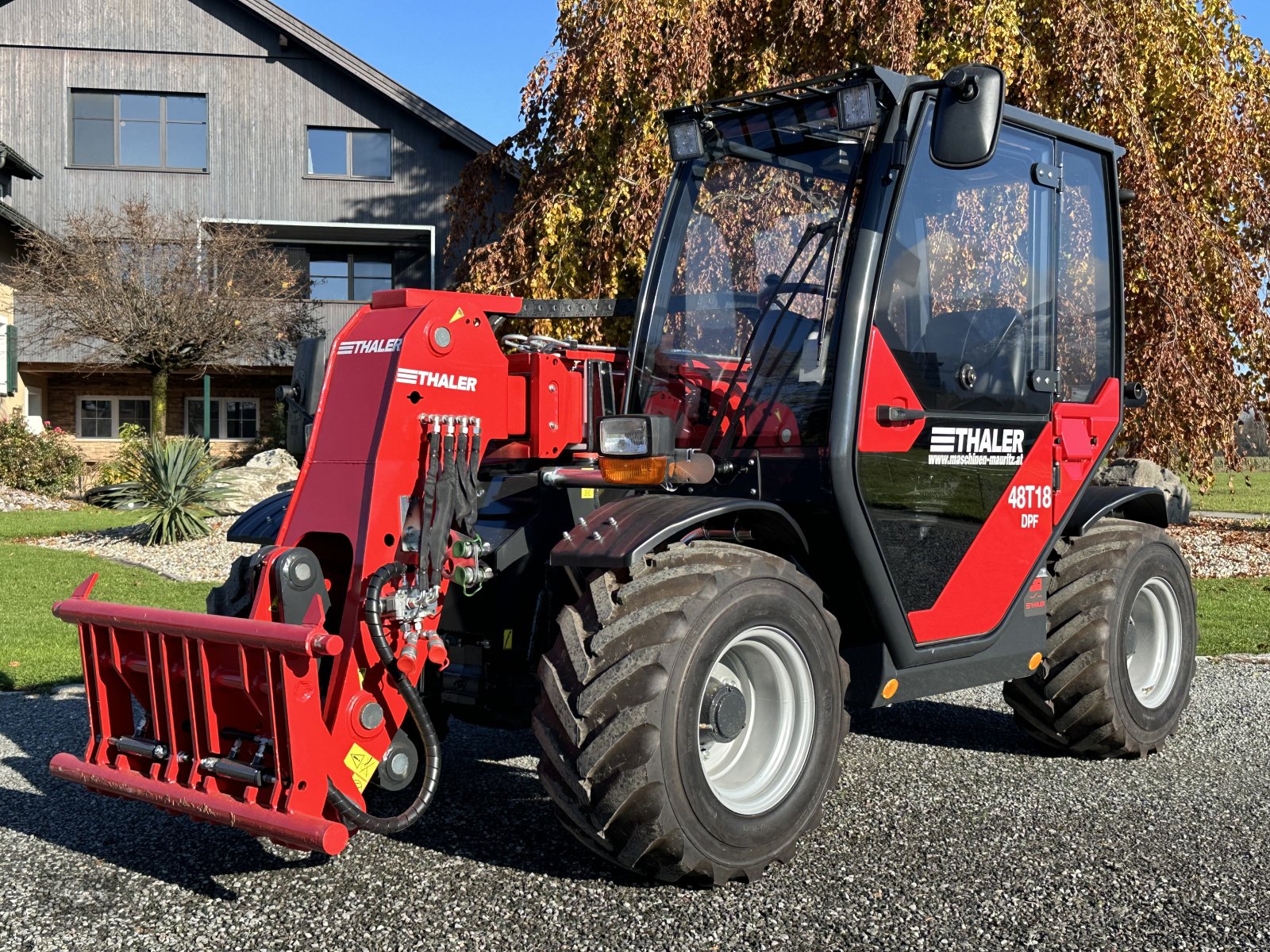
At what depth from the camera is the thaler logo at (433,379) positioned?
411cm

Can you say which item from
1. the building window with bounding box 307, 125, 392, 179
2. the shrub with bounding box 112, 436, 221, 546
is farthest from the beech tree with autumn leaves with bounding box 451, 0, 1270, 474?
the building window with bounding box 307, 125, 392, 179

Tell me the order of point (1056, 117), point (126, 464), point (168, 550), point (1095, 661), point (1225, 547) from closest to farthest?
1. point (1095, 661)
2. point (1056, 117)
3. point (168, 550)
4. point (1225, 547)
5. point (126, 464)

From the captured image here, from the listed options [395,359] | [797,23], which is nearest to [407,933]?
[395,359]

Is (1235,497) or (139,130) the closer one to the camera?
(1235,497)

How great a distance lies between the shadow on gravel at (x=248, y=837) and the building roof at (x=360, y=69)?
2356 centimetres

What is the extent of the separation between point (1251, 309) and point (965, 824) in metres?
11.5

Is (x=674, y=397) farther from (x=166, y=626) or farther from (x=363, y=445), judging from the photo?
(x=166, y=626)

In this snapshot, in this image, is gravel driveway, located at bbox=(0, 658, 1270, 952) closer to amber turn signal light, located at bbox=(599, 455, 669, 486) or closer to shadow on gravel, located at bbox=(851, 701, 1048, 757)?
shadow on gravel, located at bbox=(851, 701, 1048, 757)

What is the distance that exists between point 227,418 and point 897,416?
27371 millimetres

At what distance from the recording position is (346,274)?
1154 inches

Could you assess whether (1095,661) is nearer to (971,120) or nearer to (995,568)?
(995,568)

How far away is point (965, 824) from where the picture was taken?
15.0 feet

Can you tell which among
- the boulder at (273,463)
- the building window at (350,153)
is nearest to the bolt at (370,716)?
the boulder at (273,463)

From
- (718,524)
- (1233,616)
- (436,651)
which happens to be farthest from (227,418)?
(436,651)
